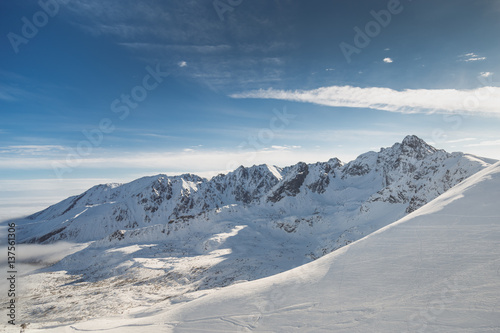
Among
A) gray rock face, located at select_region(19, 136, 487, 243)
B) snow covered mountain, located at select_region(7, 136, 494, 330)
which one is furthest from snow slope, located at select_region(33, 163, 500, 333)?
gray rock face, located at select_region(19, 136, 487, 243)

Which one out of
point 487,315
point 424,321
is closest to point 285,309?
point 424,321

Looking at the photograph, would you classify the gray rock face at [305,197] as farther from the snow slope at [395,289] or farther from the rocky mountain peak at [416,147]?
the snow slope at [395,289]

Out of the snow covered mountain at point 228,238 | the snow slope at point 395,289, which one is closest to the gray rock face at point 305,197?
the snow covered mountain at point 228,238

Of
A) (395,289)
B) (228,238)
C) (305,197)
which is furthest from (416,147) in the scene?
(395,289)

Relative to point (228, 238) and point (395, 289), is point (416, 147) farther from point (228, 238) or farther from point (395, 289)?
point (395, 289)

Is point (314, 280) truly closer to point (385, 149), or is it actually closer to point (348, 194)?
point (348, 194)

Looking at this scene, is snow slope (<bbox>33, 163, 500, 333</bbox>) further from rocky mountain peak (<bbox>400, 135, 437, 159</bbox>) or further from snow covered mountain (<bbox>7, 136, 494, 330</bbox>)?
rocky mountain peak (<bbox>400, 135, 437, 159</bbox>)
